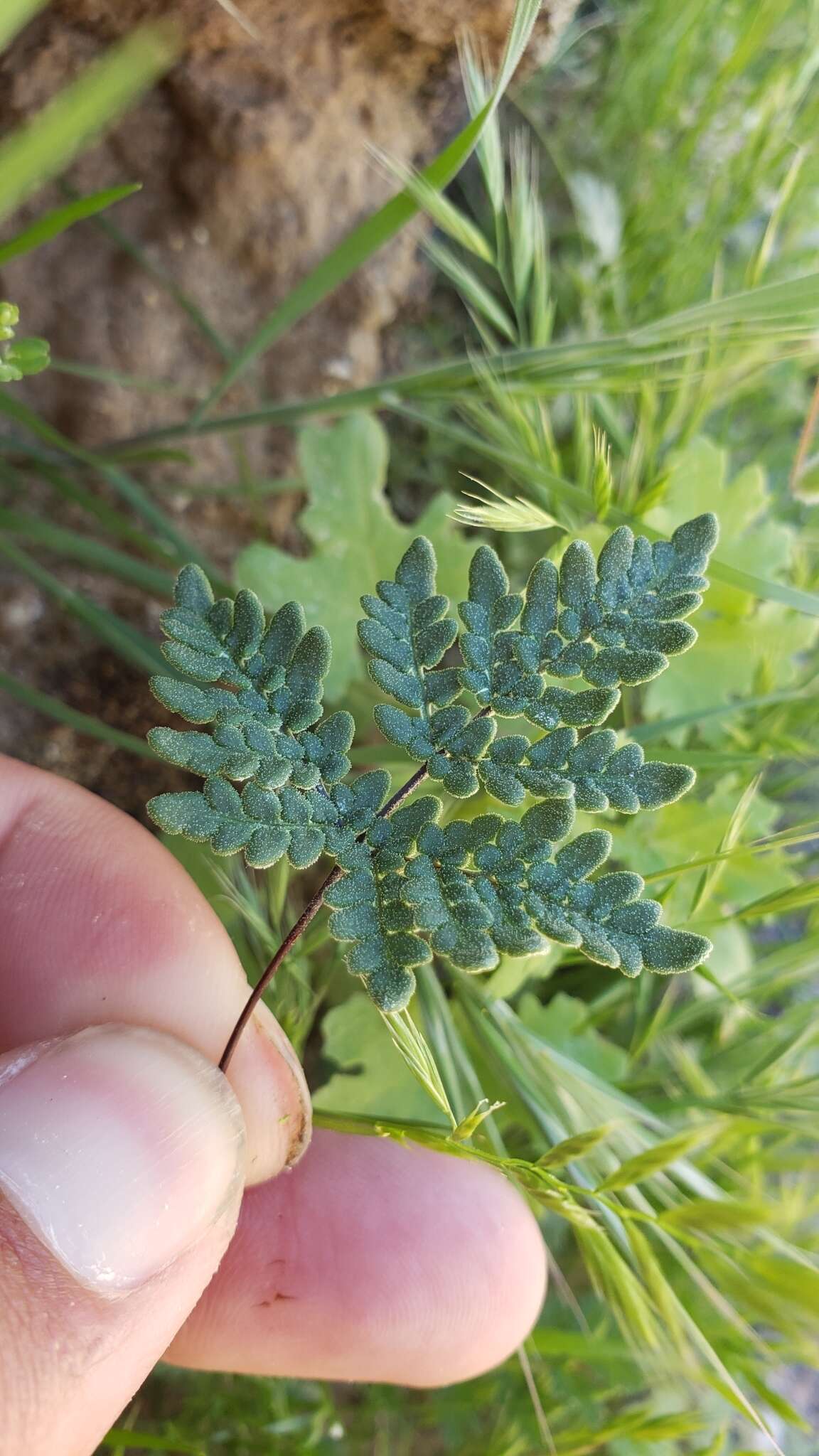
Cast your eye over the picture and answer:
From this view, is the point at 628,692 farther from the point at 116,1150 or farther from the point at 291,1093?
the point at 116,1150

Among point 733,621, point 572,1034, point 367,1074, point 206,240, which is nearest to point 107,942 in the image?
point 367,1074

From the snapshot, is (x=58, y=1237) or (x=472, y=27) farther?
(x=472, y=27)

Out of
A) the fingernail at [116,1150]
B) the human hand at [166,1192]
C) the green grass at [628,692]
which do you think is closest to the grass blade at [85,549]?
the green grass at [628,692]

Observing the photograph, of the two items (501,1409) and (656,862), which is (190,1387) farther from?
(656,862)

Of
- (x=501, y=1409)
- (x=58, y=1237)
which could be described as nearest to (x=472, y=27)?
(x=58, y=1237)

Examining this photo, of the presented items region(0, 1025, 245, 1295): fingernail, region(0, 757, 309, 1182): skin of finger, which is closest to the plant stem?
region(0, 1025, 245, 1295): fingernail

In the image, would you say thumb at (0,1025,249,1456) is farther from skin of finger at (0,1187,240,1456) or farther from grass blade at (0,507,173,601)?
grass blade at (0,507,173,601)
